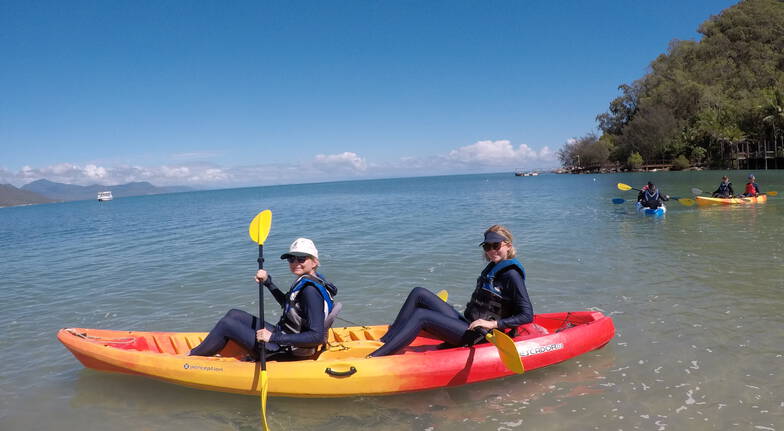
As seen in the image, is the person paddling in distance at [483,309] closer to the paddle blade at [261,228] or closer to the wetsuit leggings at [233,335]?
the wetsuit leggings at [233,335]

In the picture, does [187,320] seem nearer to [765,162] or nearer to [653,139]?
[765,162]

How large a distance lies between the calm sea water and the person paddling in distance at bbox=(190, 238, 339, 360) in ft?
1.92

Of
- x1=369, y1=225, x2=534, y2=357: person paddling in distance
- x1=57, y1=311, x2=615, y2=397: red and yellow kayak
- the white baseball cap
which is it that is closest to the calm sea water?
x1=57, y1=311, x2=615, y2=397: red and yellow kayak

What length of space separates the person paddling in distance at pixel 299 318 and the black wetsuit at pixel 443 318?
2.53 ft

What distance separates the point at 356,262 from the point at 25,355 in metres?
7.51

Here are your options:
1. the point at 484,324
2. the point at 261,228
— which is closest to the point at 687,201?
the point at 484,324

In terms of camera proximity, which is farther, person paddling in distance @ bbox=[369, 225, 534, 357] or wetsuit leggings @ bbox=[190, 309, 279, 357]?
wetsuit leggings @ bbox=[190, 309, 279, 357]

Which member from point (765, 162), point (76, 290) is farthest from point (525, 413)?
point (765, 162)

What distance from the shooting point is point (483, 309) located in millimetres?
5289

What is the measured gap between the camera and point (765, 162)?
54.5 m

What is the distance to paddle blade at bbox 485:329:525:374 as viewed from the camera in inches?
187

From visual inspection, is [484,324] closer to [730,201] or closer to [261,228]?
[261,228]

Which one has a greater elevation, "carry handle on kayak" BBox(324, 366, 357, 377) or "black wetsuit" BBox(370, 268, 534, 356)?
"black wetsuit" BBox(370, 268, 534, 356)

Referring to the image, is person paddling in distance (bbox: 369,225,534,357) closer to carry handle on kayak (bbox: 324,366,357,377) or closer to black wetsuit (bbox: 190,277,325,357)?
carry handle on kayak (bbox: 324,366,357,377)
